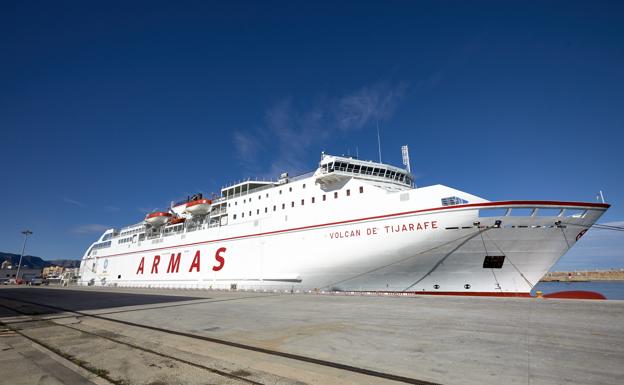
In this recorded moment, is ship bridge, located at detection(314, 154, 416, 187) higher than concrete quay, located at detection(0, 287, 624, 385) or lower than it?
higher

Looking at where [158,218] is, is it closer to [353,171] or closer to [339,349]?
[353,171]

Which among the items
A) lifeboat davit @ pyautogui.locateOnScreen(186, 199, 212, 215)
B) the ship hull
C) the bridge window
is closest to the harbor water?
the ship hull

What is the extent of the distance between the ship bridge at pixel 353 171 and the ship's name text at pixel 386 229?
3585 mm

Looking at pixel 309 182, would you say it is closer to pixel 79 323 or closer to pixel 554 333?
pixel 79 323

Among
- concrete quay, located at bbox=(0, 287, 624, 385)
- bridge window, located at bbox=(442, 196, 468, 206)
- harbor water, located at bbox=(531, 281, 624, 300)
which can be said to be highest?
Answer: bridge window, located at bbox=(442, 196, 468, 206)

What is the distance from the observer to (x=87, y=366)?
15.3 feet

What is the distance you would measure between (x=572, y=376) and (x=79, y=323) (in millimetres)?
11263

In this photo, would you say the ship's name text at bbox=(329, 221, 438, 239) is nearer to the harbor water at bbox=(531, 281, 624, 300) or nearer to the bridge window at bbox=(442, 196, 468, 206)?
the bridge window at bbox=(442, 196, 468, 206)

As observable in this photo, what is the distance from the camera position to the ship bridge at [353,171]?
19391mm

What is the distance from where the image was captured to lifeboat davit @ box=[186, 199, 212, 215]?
100 feet

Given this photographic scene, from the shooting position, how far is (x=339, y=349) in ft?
17.6

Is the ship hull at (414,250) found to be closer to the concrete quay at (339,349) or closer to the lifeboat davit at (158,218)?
the concrete quay at (339,349)

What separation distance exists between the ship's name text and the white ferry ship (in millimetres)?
48

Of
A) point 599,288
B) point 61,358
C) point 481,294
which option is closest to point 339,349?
point 61,358
